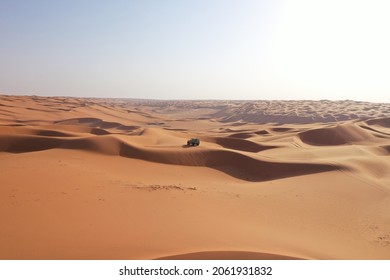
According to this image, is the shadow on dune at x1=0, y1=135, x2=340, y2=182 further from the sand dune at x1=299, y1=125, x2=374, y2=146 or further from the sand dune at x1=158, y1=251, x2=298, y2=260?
the sand dune at x1=299, y1=125, x2=374, y2=146

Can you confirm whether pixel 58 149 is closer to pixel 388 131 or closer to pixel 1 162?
pixel 1 162

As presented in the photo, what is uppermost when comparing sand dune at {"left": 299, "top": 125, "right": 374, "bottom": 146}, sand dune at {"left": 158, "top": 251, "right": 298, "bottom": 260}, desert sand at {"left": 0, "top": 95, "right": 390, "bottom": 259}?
sand dune at {"left": 299, "top": 125, "right": 374, "bottom": 146}

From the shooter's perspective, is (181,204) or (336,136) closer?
(181,204)

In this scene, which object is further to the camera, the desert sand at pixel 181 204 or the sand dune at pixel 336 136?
the sand dune at pixel 336 136

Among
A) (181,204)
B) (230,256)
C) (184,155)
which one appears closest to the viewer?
(230,256)

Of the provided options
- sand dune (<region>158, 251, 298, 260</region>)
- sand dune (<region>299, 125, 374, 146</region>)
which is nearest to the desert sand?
sand dune (<region>158, 251, 298, 260</region>)

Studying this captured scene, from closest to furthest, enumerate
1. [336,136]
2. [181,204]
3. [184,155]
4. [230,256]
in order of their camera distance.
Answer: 1. [230,256]
2. [181,204]
3. [184,155]
4. [336,136]

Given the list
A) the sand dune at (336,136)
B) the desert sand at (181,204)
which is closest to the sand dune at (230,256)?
the desert sand at (181,204)

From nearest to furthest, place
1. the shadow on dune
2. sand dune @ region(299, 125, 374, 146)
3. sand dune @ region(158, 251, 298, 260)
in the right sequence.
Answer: sand dune @ region(158, 251, 298, 260)
the shadow on dune
sand dune @ region(299, 125, 374, 146)

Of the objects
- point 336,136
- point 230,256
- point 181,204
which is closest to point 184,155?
point 181,204

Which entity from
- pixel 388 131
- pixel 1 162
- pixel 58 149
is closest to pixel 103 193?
pixel 1 162

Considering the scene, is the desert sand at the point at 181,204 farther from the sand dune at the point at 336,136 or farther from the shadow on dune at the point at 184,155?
the sand dune at the point at 336,136

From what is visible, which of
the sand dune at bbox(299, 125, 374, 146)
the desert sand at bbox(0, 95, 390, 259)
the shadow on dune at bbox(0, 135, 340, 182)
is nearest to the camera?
the desert sand at bbox(0, 95, 390, 259)

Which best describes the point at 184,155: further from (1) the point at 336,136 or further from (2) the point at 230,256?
(1) the point at 336,136
